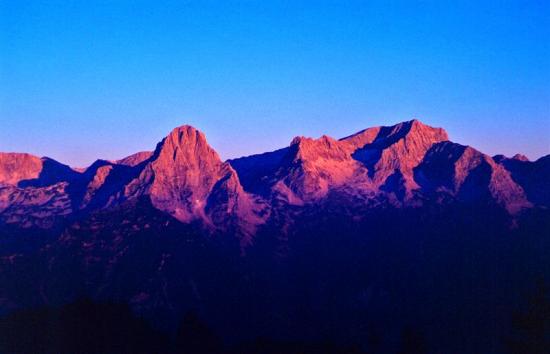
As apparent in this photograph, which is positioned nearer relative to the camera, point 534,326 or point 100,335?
point 534,326

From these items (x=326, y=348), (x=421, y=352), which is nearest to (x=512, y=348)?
(x=421, y=352)

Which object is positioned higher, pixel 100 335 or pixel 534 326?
pixel 100 335

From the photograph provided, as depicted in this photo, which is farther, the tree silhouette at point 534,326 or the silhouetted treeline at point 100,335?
the silhouetted treeline at point 100,335

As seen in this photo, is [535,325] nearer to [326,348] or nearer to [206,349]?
[326,348]

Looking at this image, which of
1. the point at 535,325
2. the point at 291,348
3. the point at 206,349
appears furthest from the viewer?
the point at 291,348

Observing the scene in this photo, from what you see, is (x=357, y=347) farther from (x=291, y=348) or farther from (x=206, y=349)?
(x=206, y=349)

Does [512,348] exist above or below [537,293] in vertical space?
below

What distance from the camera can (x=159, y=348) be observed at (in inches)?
4963

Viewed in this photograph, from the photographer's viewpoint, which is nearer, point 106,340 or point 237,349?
point 106,340

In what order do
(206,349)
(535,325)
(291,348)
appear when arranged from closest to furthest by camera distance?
(535,325) < (206,349) < (291,348)

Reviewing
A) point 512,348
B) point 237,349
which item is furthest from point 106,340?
point 512,348

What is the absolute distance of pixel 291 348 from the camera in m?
141

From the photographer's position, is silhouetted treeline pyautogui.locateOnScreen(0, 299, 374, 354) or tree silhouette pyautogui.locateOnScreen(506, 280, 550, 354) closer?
tree silhouette pyautogui.locateOnScreen(506, 280, 550, 354)

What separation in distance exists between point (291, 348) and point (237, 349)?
904cm
